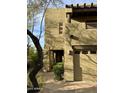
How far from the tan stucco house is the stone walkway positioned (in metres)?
0.05

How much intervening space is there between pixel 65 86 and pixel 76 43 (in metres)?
0.39

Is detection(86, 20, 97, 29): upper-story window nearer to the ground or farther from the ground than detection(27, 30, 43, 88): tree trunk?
farther from the ground

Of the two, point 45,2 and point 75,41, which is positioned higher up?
point 45,2

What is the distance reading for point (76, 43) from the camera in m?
3.39

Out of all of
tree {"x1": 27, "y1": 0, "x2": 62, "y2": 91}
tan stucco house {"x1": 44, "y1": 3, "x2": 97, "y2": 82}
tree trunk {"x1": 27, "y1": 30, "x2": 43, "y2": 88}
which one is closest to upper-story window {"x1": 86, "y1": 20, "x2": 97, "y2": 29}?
tan stucco house {"x1": 44, "y1": 3, "x2": 97, "y2": 82}

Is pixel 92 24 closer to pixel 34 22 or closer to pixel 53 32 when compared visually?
pixel 53 32

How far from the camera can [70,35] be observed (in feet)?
11.2

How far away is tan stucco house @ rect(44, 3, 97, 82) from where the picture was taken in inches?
133

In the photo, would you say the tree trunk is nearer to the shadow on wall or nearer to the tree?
the tree

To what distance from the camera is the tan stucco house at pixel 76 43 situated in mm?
3381

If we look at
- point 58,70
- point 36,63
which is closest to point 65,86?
point 58,70
